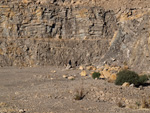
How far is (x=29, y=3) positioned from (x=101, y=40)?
48.6 ft

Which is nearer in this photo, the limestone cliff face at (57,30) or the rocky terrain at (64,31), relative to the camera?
the rocky terrain at (64,31)

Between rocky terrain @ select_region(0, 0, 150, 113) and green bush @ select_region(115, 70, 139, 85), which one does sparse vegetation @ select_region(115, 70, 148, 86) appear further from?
Answer: rocky terrain @ select_region(0, 0, 150, 113)

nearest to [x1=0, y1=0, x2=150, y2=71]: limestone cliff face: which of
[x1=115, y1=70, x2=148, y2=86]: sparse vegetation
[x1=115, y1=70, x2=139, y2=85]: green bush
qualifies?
[x1=115, y1=70, x2=148, y2=86]: sparse vegetation

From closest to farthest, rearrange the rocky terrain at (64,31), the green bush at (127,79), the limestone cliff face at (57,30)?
the green bush at (127,79)
the rocky terrain at (64,31)
the limestone cliff face at (57,30)

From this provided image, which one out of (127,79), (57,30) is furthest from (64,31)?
(127,79)

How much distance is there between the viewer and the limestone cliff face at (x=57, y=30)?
3916cm

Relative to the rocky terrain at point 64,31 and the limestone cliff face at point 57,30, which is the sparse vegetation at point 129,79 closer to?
the rocky terrain at point 64,31

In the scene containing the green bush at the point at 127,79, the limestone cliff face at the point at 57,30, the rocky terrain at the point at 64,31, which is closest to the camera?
the green bush at the point at 127,79

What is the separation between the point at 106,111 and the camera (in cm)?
897

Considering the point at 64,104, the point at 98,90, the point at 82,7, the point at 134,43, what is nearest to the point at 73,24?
the point at 82,7

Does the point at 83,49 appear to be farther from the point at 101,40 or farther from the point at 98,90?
the point at 98,90

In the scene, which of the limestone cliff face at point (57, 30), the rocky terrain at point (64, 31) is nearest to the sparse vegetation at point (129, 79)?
the rocky terrain at point (64, 31)

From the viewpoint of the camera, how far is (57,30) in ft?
138

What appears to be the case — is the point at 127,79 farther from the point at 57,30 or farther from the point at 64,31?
the point at 57,30
